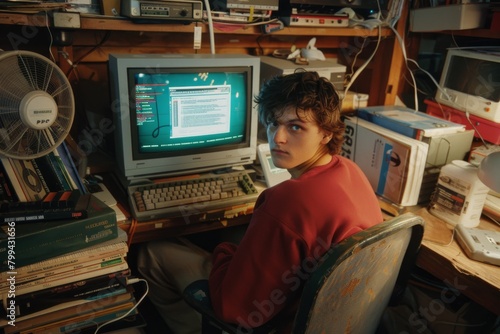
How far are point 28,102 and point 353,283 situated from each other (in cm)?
100

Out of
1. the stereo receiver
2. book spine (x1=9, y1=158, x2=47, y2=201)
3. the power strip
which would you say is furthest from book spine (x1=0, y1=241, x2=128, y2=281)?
the power strip

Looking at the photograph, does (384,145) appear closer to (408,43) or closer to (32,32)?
(408,43)

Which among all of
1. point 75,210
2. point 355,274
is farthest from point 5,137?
point 355,274

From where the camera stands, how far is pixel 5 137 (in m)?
1.16

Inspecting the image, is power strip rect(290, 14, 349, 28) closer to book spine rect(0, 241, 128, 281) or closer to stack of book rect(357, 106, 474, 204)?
stack of book rect(357, 106, 474, 204)

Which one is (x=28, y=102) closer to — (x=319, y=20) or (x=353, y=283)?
(x=353, y=283)

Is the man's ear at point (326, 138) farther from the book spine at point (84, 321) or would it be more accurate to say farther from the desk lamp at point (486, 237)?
the book spine at point (84, 321)

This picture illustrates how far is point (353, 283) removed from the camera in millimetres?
871

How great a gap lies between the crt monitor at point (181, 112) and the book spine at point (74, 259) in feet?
1.27

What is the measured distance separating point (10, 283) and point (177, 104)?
802 millimetres

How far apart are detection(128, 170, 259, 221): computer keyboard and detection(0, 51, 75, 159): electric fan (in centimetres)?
36

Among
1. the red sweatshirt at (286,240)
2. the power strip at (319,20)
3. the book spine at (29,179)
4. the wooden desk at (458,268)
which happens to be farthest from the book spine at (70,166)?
the wooden desk at (458,268)

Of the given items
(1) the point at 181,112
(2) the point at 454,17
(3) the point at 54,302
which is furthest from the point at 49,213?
(2) the point at 454,17

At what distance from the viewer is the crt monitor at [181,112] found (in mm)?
1455
